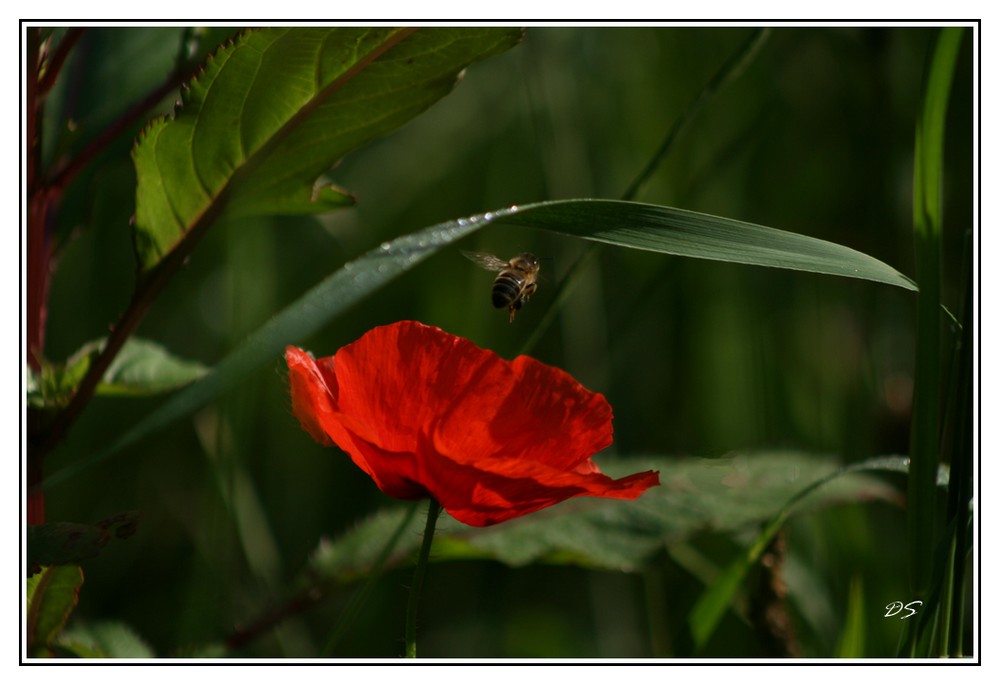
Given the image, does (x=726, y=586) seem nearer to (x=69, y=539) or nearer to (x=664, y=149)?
(x=664, y=149)

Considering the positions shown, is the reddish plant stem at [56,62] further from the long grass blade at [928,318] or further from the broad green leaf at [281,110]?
the long grass blade at [928,318]

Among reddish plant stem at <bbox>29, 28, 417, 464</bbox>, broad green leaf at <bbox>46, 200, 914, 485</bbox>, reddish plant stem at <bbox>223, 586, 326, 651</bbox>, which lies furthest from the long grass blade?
reddish plant stem at <bbox>223, 586, 326, 651</bbox>

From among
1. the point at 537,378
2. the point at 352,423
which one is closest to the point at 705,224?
the point at 537,378

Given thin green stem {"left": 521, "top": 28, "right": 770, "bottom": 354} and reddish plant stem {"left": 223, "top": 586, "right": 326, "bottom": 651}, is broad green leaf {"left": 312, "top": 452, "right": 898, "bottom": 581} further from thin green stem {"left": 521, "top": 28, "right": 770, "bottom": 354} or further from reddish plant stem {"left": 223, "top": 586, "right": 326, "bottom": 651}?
thin green stem {"left": 521, "top": 28, "right": 770, "bottom": 354}

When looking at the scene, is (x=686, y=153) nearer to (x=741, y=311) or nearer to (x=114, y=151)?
(x=741, y=311)

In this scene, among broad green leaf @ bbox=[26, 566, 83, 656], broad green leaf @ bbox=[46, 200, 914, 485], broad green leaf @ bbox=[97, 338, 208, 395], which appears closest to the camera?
broad green leaf @ bbox=[46, 200, 914, 485]

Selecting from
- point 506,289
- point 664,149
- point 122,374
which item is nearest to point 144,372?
point 122,374

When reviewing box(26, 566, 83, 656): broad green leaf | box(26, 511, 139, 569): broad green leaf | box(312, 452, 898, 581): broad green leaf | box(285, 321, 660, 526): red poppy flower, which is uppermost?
box(285, 321, 660, 526): red poppy flower
